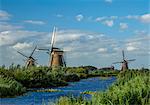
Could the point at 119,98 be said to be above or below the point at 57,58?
below

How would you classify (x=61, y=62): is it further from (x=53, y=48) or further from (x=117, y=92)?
(x=117, y=92)

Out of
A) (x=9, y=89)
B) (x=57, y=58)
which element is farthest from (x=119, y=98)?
(x=57, y=58)

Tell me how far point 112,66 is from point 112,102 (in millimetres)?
67541

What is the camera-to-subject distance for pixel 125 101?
11328 mm

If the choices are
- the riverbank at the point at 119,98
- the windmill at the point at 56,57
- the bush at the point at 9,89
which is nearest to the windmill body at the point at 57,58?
the windmill at the point at 56,57

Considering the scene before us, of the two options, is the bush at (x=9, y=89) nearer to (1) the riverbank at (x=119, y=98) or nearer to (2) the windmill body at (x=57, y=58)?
(1) the riverbank at (x=119, y=98)

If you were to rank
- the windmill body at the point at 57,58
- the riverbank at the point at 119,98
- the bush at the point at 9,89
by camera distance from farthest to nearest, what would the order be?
1. the windmill body at the point at 57,58
2. the bush at the point at 9,89
3. the riverbank at the point at 119,98

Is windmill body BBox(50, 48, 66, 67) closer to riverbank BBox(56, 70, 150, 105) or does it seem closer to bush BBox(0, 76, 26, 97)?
bush BBox(0, 76, 26, 97)

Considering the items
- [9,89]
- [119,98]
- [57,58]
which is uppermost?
[57,58]

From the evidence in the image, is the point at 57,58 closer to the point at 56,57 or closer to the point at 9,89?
the point at 56,57

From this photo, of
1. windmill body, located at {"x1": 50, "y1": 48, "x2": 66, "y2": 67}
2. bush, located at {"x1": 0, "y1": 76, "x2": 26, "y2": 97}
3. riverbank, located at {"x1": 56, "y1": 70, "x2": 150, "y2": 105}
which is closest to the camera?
riverbank, located at {"x1": 56, "y1": 70, "x2": 150, "y2": 105}

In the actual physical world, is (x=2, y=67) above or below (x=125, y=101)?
above

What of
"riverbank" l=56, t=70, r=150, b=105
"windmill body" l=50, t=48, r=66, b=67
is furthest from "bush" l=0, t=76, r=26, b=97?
"windmill body" l=50, t=48, r=66, b=67

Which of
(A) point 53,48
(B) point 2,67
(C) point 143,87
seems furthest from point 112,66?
(C) point 143,87
